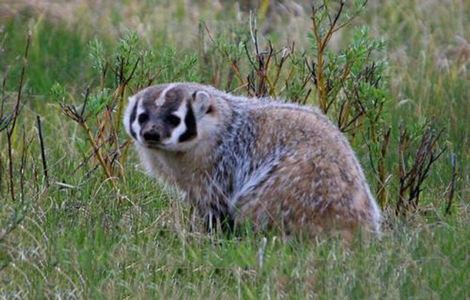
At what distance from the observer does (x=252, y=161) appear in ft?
22.6

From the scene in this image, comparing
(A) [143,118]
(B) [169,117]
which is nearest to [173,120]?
(B) [169,117]

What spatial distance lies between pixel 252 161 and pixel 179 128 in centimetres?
44

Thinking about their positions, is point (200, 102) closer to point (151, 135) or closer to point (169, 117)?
point (169, 117)

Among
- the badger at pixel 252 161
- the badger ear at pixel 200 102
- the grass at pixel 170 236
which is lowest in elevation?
the grass at pixel 170 236

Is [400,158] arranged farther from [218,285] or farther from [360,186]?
[218,285]

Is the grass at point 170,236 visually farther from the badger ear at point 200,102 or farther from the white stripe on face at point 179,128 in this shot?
the badger ear at point 200,102


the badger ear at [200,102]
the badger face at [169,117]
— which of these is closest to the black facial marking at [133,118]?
the badger face at [169,117]

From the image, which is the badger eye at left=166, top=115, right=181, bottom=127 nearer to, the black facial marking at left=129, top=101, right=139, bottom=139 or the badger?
the badger

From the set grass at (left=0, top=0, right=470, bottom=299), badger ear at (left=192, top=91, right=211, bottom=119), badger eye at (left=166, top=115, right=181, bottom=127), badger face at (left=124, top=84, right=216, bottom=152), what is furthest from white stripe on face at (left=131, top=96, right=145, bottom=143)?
grass at (left=0, top=0, right=470, bottom=299)

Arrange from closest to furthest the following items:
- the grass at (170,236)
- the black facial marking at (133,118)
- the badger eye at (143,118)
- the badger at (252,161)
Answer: the grass at (170,236) → the badger at (252,161) → the badger eye at (143,118) → the black facial marking at (133,118)

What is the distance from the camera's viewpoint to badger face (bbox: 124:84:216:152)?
6613 mm

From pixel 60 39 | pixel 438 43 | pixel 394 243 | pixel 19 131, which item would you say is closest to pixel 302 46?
pixel 438 43

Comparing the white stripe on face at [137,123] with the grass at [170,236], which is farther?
the white stripe on face at [137,123]

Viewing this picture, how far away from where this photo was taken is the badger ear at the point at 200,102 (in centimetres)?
679
